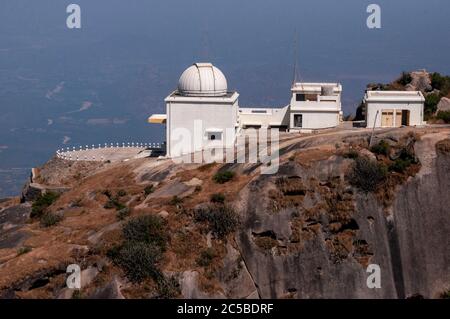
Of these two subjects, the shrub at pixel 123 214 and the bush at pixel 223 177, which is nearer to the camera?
the shrub at pixel 123 214

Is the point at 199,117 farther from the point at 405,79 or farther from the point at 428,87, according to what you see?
the point at 428,87

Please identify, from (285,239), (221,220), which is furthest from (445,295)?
(221,220)

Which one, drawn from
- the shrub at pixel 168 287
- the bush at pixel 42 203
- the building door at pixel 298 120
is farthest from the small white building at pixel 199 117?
the shrub at pixel 168 287

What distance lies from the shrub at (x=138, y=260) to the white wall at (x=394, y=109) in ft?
76.7

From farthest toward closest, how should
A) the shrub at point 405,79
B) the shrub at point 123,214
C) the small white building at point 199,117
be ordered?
1. the shrub at point 405,79
2. the small white building at point 199,117
3. the shrub at point 123,214

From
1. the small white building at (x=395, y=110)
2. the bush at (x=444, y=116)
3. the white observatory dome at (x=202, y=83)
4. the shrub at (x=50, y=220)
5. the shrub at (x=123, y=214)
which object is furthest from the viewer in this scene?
the white observatory dome at (x=202, y=83)

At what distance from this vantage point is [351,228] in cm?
3956

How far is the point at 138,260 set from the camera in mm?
38125

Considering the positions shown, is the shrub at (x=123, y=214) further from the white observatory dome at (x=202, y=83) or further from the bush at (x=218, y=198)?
the white observatory dome at (x=202, y=83)

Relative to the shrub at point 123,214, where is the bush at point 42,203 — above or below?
below

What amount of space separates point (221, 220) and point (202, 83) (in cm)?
2028

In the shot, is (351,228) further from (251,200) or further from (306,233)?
(251,200)

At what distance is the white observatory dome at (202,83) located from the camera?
5866cm

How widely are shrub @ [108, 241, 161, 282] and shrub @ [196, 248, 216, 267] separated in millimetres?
1831
